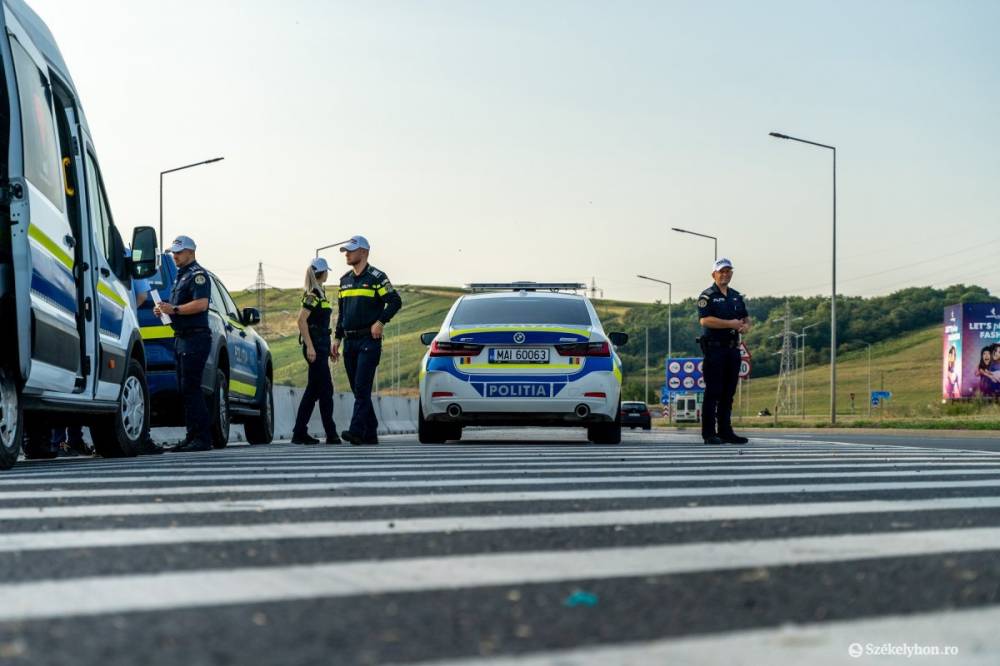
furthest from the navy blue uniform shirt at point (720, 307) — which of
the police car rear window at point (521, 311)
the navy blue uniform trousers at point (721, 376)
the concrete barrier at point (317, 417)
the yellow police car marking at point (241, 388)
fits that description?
the concrete barrier at point (317, 417)

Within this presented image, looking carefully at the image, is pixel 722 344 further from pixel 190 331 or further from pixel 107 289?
pixel 107 289

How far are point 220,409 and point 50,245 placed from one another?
18.7 ft

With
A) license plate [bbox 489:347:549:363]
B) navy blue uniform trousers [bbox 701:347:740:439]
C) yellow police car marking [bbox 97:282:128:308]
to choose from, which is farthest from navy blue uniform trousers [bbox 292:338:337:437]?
navy blue uniform trousers [bbox 701:347:740:439]

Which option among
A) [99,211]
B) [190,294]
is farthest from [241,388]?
[99,211]

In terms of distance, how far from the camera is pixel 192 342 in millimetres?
12812

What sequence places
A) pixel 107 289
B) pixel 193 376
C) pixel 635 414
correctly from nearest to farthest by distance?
pixel 107 289
pixel 193 376
pixel 635 414

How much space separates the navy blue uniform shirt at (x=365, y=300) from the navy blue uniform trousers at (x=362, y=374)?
17cm

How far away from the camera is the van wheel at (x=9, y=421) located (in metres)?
8.10

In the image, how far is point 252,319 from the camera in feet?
51.1

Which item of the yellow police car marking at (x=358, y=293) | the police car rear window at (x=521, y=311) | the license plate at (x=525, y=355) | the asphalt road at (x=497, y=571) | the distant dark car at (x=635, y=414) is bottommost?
the distant dark car at (x=635, y=414)

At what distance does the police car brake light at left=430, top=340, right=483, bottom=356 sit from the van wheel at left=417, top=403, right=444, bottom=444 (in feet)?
2.66

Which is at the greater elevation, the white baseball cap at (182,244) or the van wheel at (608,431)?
the white baseball cap at (182,244)

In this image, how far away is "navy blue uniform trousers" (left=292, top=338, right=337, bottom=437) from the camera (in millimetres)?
14760

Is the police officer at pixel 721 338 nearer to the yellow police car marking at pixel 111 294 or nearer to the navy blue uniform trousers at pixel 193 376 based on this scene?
the navy blue uniform trousers at pixel 193 376
